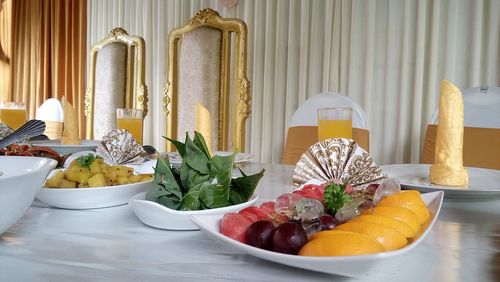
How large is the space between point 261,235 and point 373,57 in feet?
6.73

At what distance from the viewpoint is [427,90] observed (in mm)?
2072

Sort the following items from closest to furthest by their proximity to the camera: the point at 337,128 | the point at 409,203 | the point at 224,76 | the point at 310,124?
the point at 409,203 < the point at 337,128 < the point at 310,124 < the point at 224,76

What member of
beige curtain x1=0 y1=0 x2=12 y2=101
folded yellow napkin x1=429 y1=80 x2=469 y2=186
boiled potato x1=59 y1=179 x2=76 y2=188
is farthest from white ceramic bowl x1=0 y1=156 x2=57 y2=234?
beige curtain x1=0 y1=0 x2=12 y2=101

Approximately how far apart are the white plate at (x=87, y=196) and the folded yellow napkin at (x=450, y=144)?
48 centimetres

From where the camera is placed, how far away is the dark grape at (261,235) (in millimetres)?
A: 363

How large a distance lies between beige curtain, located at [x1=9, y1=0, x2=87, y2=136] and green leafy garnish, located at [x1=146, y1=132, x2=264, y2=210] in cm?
362

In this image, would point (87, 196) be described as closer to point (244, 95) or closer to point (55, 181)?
point (55, 181)

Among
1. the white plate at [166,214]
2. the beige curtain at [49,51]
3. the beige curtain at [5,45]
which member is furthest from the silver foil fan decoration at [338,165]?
the beige curtain at [5,45]

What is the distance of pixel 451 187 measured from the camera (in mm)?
680

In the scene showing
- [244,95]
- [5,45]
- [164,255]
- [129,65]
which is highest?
[5,45]

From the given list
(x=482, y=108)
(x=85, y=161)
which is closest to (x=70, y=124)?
(x=85, y=161)

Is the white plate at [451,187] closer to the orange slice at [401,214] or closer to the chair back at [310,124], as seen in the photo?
the orange slice at [401,214]

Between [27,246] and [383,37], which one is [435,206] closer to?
[27,246]

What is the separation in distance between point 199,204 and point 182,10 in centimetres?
286
